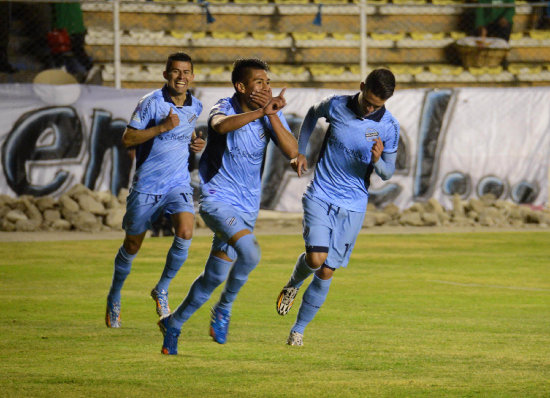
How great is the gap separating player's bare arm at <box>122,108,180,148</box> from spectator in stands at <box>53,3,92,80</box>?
42.6 ft

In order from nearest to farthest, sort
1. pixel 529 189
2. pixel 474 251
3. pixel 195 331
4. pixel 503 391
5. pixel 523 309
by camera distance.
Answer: pixel 503 391 → pixel 195 331 → pixel 523 309 → pixel 474 251 → pixel 529 189

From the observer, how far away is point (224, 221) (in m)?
7.02

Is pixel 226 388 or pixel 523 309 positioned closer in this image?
pixel 226 388

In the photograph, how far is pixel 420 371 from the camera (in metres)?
6.72

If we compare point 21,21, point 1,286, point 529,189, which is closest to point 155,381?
point 1,286

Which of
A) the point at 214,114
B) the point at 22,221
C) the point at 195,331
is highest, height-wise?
the point at 214,114

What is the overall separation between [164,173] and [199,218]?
9586mm

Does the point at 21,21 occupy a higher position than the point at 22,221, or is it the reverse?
the point at 21,21

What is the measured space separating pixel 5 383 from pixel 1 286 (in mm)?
5255

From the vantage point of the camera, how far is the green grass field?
20.6ft

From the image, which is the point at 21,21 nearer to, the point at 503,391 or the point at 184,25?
the point at 184,25

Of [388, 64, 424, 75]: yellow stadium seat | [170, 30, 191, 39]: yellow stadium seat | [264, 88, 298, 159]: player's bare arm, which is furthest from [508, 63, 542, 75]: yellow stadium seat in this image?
[264, 88, 298, 159]: player's bare arm

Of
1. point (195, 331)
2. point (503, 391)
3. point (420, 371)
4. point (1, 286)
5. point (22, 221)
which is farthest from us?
point (22, 221)

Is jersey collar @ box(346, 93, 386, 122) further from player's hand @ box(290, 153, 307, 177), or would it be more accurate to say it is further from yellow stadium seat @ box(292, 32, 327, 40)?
yellow stadium seat @ box(292, 32, 327, 40)
